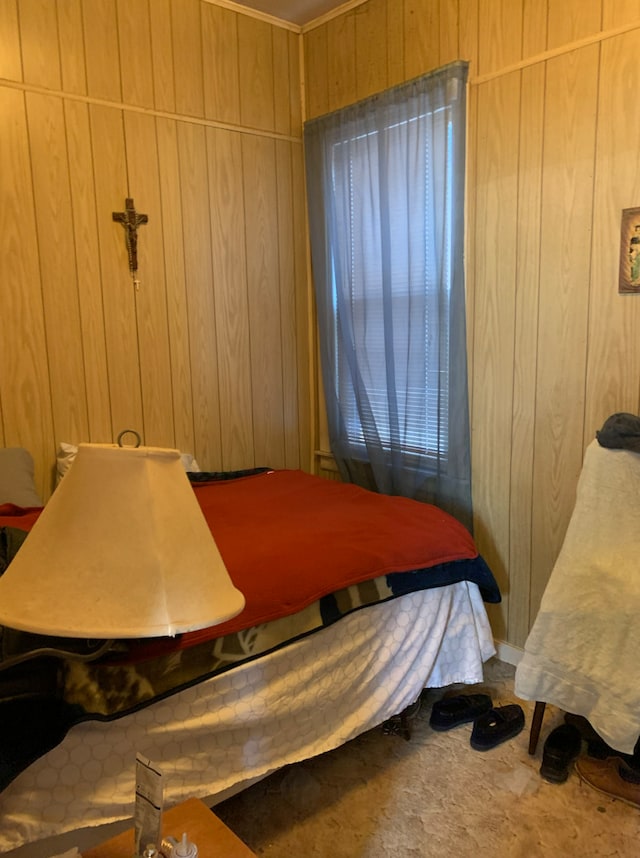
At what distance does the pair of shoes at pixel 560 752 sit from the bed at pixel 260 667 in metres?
0.30

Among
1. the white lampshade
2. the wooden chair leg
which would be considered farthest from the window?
the white lampshade

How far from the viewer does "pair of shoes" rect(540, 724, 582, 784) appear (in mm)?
1952

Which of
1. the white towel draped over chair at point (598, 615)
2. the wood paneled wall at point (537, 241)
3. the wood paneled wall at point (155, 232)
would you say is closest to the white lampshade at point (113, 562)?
the white towel draped over chair at point (598, 615)

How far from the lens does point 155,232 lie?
2822mm

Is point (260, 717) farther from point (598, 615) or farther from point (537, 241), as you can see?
point (537, 241)

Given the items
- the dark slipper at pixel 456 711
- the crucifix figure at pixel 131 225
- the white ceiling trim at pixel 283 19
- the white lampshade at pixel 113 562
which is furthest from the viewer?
the white ceiling trim at pixel 283 19

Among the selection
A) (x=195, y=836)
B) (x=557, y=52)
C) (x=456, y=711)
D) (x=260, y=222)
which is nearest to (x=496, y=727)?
(x=456, y=711)

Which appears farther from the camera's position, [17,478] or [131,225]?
[131,225]

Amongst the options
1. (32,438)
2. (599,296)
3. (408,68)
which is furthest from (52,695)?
(408,68)

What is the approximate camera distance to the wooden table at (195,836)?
107 cm

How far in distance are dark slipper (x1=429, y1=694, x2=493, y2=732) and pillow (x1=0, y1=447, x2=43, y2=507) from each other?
1.54m

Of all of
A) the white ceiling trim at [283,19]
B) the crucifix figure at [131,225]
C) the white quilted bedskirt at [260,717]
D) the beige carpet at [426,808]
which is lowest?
the beige carpet at [426,808]

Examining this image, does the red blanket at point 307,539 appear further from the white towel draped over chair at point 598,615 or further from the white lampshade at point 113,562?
the white lampshade at point 113,562

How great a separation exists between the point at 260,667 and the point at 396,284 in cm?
171
